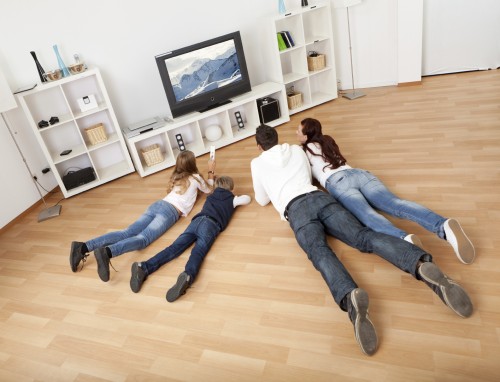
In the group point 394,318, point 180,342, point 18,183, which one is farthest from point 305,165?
point 18,183

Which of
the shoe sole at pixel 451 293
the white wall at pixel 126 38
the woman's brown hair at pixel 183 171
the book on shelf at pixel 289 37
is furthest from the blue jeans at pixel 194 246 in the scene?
the book on shelf at pixel 289 37

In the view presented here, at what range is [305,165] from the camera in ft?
9.27

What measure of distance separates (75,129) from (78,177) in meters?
0.57

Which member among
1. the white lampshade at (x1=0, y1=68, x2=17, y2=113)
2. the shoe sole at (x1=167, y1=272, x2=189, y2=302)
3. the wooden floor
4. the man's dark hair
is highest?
the white lampshade at (x1=0, y1=68, x2=17, y2=113)

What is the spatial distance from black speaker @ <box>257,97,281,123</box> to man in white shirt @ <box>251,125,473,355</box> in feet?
6.32

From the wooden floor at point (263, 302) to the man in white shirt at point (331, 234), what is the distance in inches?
5.6

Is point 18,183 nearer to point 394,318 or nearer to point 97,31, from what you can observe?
point 97,31

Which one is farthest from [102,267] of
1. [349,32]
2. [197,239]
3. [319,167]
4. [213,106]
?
[349,32]

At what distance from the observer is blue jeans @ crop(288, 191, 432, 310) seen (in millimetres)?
2109

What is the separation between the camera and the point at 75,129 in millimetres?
4445

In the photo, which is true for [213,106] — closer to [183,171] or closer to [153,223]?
[183,171]


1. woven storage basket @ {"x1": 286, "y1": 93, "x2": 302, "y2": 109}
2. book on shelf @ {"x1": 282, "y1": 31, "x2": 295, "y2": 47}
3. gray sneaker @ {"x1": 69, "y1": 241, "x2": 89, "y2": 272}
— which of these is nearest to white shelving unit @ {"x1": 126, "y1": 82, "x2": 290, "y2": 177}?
woven storage basket @ {"x1": 286, "y1": 93, "x2": 302, "y2": 109}

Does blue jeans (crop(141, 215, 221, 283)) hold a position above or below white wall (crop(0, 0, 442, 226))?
below

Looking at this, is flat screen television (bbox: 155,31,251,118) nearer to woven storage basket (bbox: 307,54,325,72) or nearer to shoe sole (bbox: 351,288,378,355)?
woven storage basket (bbox: 307,54,325,72)
